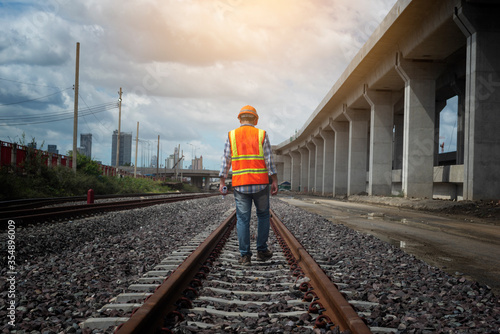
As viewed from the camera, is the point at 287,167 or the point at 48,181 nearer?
the point at 48,181

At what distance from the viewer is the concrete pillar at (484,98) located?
1484cm

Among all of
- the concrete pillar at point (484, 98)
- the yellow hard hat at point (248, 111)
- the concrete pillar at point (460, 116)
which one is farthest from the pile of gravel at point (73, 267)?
the concrete pillar at point (460, 116)

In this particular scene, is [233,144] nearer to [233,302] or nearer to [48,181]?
[233,302]

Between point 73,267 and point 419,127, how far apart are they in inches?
819

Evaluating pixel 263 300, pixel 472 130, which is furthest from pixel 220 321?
pixel 472 130

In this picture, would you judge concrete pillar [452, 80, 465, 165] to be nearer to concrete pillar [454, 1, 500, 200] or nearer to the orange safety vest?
concrete pillar [454, 1, 500, 200]

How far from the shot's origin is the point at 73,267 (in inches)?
188

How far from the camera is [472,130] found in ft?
49.4

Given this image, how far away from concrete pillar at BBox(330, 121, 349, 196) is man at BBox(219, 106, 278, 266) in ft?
115

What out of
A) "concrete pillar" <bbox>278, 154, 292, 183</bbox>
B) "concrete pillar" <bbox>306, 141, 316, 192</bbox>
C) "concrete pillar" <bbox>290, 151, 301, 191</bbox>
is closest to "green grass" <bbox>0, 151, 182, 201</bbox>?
"concrete pillar" <bbox>306, 141, 316, 192</bbox>

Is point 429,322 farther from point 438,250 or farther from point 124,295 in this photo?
point 438,250

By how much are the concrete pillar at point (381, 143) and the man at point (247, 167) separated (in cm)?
2416

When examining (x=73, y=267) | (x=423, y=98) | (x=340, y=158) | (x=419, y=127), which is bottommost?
(x=73, y=267)

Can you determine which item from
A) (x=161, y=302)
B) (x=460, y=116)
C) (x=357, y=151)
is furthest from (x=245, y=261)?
(x=357, y=151)
